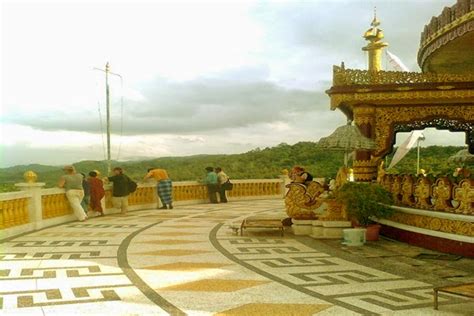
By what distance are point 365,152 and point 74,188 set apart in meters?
7.00

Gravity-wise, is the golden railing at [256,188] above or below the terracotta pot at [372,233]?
above

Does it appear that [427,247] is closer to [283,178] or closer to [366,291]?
[366,291]

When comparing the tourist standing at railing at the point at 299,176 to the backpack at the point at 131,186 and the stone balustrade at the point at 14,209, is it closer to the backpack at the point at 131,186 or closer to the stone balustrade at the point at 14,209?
the stone balustrade at the point at 14,209

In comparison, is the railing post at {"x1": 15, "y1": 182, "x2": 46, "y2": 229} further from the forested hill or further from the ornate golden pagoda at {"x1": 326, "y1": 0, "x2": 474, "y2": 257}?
the forested hill

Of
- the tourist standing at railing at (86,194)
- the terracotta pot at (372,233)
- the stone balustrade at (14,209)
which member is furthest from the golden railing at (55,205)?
the terracotta pot at (372,233)

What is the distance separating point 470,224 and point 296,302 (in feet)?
13.3

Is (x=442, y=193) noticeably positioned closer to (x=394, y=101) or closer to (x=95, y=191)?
(x=394, y=101)

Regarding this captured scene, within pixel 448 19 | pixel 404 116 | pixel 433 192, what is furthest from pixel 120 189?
pixel 448 19

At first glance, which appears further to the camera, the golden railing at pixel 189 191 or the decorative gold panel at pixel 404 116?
the golden railing at pixel 189 191

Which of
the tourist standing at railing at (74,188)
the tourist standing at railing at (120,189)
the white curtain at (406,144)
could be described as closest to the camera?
the tourist standing at railing at (74,188)

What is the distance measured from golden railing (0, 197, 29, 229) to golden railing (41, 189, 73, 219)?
0.67 m

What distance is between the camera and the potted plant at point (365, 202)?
10.1 metres

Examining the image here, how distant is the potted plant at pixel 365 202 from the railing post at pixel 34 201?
638 centimetres

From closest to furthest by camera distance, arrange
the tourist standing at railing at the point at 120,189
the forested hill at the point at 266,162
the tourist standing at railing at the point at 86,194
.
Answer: the tourist standing at railing at the point at 86,194 → the tourist standing at railing at the point at 120,189 → the forested hill at the point at 266,162
